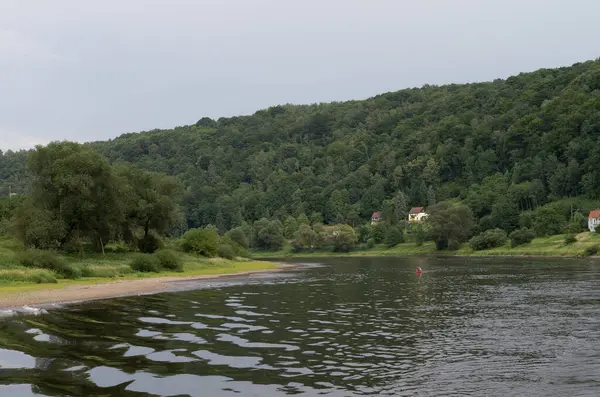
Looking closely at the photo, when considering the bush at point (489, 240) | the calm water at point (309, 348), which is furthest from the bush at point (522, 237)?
the calm water at point (309, 348)

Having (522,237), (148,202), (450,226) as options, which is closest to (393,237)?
(450,226)

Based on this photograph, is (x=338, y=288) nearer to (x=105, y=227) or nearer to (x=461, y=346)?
(x=461, y=346)

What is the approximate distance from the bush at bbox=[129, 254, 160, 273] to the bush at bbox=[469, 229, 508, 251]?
98.7 metres

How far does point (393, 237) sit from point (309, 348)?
544 feet

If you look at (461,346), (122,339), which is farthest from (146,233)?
(461,346)

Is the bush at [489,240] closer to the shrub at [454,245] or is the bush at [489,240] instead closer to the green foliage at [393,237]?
the shrub at [454,245]

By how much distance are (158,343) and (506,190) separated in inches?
7350

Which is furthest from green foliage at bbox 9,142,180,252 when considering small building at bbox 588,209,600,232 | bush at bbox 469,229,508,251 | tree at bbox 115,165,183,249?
small building at bbox 588,209,600,232

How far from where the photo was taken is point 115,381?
1745 centimetres

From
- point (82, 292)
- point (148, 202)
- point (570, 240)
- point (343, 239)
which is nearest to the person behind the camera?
point (82, 292)

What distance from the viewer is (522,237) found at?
137000mm

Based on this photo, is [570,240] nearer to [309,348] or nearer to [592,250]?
[592,250]

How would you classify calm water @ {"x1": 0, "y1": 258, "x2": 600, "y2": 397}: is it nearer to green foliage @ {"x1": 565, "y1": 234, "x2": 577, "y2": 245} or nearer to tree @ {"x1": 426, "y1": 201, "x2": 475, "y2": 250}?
green foliage @ {"x1": 565, "y1": 234, "x2": 577, "y2": 245}

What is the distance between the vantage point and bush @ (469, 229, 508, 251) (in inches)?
5709
